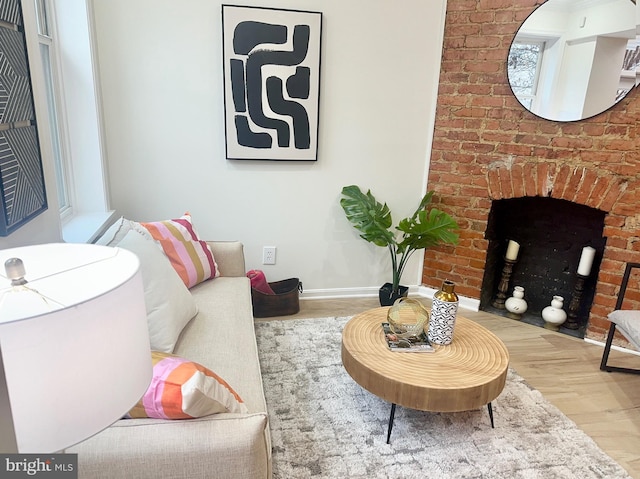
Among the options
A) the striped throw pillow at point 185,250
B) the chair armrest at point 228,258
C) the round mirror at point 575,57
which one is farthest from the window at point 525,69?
the striped throw pillow at point 185,250

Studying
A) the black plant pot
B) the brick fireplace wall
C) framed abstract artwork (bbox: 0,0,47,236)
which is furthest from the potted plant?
framed abstract artwork (bbox: 0,0,47,236)

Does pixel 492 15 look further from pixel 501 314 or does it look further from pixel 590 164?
pixel 501 314

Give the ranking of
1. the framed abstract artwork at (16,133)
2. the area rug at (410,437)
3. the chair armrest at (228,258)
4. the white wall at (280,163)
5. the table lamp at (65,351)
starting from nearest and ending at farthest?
1. the table lamp at (65,351)
2. the framed abstract artwork at (16,133)
3. the area rug at (410,437)
4. the chair armrest at (228,258)
5. the white wall at (280,163)

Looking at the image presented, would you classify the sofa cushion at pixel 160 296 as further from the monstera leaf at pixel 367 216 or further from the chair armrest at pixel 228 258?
the monstera leaf at pixel 367 216

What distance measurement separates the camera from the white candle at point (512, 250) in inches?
128

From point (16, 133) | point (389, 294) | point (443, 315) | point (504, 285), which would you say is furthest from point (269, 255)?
point (16, 133)

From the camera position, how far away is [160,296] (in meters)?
1.73

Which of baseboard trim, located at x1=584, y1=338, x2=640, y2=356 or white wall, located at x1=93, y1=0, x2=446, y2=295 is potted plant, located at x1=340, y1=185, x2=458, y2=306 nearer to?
white wall, located at x1=93, y1=0, x2=446, y2=295

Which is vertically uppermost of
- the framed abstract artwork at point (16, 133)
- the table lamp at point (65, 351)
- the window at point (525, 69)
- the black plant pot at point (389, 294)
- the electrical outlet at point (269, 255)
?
the window at point (525, 69)

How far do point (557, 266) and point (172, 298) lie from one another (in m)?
2.71

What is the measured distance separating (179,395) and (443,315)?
3.99 ft

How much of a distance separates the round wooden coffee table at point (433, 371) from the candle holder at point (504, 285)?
53.0 inches

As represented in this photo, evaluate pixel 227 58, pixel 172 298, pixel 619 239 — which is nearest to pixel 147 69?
pixel 227 58

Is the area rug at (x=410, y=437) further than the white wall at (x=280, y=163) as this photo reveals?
No
